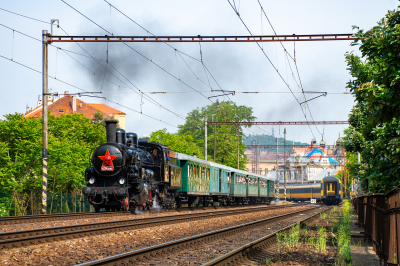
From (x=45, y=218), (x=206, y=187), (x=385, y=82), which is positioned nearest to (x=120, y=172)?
(x=45, y=218)

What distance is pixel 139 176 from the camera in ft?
65.0

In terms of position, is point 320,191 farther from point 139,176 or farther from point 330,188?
point 139,176

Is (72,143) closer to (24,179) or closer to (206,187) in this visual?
(24,179)

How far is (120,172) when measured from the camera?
64.2ft

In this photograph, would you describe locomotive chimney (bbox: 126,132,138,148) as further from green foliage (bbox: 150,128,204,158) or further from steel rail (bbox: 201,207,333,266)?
green foliage (bbox: 150,128,204,158)

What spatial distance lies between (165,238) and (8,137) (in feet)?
75.7

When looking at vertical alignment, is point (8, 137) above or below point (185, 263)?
above

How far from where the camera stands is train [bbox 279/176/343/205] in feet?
187

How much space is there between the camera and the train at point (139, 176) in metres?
19.5

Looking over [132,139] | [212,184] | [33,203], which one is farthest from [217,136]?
[132,139]

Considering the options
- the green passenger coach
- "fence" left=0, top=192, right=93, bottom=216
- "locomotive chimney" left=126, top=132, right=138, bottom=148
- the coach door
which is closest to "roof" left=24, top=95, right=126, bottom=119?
the green passenger coach

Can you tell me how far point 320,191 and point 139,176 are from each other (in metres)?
51.0

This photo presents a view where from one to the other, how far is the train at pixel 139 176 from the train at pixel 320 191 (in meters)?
31.4

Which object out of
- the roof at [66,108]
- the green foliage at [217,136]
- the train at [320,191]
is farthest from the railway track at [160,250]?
the roof at [66,108]
